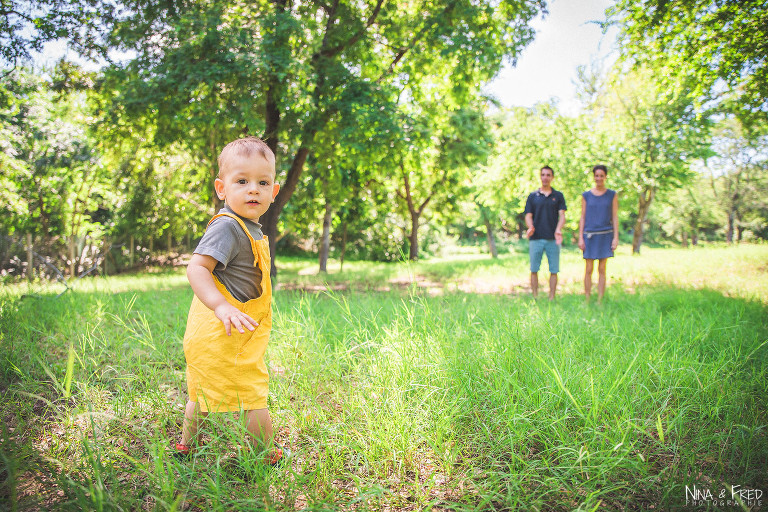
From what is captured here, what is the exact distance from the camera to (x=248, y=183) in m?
2.01

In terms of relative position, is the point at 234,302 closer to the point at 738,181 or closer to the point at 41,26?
the point at 41,26

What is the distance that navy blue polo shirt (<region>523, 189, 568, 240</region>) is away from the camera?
255 inches

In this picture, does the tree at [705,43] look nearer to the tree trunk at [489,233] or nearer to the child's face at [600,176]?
the child's face at [600,176]

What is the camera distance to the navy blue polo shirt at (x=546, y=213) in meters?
6.47

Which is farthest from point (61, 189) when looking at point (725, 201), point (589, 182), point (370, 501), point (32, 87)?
point (725, 201)

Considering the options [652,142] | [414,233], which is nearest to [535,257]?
[414,233]

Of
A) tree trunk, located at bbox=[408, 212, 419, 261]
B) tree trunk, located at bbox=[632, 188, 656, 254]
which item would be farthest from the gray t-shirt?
tree trunk, located at bbox=[632, 188, 656, 254]

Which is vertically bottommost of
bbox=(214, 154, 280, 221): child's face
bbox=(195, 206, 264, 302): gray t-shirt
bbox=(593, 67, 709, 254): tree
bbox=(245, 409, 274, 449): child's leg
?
bbox=(245, 409, 274, 449): child's leg

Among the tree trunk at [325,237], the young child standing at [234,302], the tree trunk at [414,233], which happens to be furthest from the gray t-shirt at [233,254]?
the tree trunk at [414,233]

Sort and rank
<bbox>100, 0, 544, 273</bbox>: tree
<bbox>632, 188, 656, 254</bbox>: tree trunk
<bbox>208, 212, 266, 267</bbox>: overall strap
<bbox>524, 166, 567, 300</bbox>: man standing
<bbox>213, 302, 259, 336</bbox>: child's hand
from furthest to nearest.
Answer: <bbox>632, 188, 656, 254</bbox>: tree trunk → <bbox>100, 0, 544, 273</bbox>: tree → <bbox>524, 166, 567, 300</bbox>: man standing → <bbox>208, 212, 266, 267</bbox>: overall strap → <bbox>213, 302, 259, 336</bbox>: child's hand

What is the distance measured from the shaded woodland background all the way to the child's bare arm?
1172 mm

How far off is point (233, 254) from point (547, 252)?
582 cm

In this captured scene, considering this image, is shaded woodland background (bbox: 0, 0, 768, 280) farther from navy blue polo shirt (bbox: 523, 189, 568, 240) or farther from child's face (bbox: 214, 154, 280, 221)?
navy blue polo shirt (bbox: 523, 189, 568, 240)

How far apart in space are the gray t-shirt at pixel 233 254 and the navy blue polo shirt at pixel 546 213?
17.8 feet
